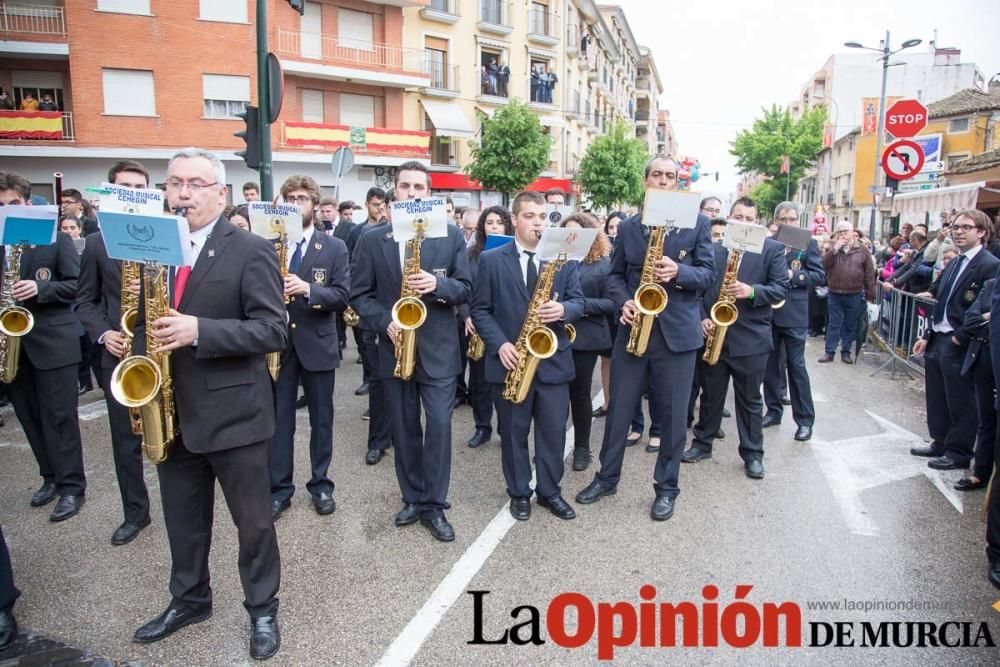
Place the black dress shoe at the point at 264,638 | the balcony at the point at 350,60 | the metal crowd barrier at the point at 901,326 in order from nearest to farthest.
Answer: the black dress shoe at the point at 264,638, the metal crowd barrier at the point at 901,326, the balcony at the point at 350,60

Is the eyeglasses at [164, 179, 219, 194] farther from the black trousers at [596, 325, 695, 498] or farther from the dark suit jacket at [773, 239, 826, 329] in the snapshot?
the dark suit jacket at [773, 239, 826, 329]

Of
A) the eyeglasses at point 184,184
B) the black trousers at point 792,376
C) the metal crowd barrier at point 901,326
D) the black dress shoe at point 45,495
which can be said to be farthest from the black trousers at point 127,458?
the metal crowd barrier at point 901,326

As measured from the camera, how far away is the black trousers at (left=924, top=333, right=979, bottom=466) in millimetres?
5711

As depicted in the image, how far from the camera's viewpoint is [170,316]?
282 cm

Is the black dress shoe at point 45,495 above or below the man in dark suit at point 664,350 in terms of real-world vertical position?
below

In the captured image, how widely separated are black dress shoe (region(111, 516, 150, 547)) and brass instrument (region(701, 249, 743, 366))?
444 centimetres

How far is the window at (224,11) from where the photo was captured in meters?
23.4

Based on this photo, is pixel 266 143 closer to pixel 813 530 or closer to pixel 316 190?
pixel 316 190

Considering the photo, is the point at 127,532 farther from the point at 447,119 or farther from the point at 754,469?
the point at 447,119

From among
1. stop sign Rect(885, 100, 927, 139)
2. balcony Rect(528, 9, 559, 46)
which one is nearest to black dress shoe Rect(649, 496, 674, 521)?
stop sign Rect(885, 100, 927, 139)

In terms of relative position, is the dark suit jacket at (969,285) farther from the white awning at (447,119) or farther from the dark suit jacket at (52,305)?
the white awning at (447,119)

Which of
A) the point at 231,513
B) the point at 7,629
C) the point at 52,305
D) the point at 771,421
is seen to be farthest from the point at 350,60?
the point at 7,629

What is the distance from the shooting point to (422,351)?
14.4 feet

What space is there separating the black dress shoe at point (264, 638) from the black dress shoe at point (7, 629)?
1.15 metres
